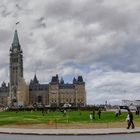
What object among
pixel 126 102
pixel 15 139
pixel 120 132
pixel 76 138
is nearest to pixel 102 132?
pixel 120 132

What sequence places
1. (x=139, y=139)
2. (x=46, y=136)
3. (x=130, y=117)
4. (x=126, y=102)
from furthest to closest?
(x=126, y=102) → (x=130, y=117) → (x=46, y=136) → (x=139, y=139)

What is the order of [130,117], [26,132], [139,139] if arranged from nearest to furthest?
1. [139,139]
2. [26,132]
3. [130,117]

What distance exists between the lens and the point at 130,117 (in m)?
35.1

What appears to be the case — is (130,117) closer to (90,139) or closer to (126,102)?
(90,139)

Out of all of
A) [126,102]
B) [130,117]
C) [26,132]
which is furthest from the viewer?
[126,102]

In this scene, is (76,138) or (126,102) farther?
(126,102)

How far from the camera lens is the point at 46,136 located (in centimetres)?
2898

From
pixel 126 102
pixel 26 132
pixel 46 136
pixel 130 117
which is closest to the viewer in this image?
pixel 46 136

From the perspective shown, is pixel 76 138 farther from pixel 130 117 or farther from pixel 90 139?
pixel 130 117

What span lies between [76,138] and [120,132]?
4710 millimetres

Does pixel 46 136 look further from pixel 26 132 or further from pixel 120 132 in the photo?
pixel 120 132

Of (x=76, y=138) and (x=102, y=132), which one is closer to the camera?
(x=76, y=138)

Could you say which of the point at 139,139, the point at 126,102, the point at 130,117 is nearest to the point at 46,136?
the point at 139,139

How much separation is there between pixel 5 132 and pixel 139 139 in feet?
35.7
